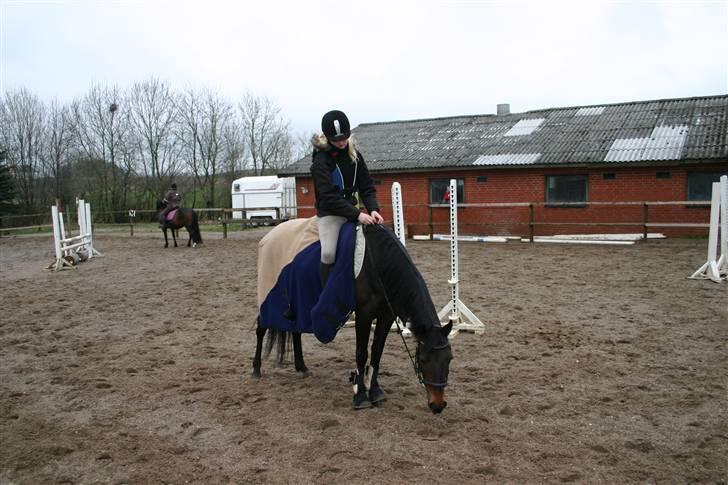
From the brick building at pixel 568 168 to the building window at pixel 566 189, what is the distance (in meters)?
0.03

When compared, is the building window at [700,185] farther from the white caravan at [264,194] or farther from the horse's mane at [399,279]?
the white caravan at [264,194]

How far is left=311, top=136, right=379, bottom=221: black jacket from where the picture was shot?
3969 millimetres

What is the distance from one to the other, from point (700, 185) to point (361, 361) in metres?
15.1

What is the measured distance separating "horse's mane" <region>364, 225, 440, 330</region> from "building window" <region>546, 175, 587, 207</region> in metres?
14.1

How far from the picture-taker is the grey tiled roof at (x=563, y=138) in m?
16.0

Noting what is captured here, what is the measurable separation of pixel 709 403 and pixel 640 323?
2370mm

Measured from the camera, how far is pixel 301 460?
10.4ft

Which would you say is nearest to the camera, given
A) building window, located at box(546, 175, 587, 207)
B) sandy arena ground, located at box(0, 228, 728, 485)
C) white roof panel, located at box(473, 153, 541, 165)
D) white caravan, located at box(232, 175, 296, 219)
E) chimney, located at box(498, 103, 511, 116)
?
sandy arena ground, located at box(0, 228, 728, 485)

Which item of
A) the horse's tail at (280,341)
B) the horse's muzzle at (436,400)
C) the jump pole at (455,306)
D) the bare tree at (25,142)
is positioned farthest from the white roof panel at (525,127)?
the bare tree at (25,142)

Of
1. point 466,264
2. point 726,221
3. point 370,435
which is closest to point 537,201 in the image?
point 466,264

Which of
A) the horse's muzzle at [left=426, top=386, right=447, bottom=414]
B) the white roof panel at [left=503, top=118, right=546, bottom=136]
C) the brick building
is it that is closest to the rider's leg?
the horse's muzzle at [left=426, top=386, right=447, bottom=414]

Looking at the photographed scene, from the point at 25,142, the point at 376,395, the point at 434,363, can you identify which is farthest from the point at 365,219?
the point at 25,142

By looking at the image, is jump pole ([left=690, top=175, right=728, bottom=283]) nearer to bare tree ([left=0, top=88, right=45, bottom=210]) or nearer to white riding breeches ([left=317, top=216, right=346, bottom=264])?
white riding breeches ([left=317, top=216, right=346, bottom=264])

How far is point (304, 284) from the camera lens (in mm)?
4285
